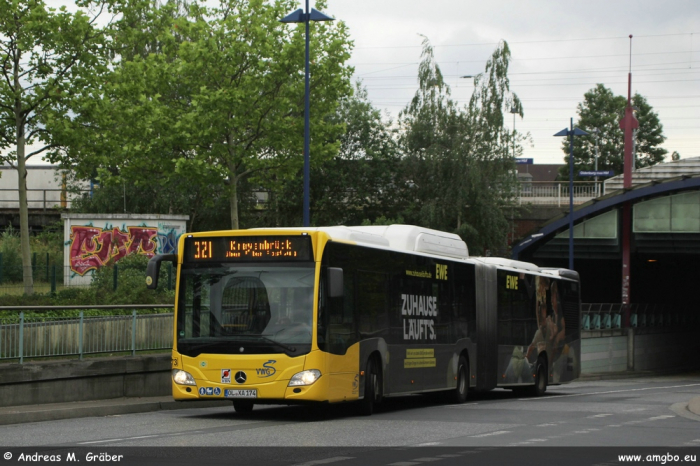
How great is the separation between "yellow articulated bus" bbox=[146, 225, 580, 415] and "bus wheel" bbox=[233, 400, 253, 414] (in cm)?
2

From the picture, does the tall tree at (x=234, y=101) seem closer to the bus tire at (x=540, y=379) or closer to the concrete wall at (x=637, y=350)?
the bus tire at (x=540, y=379)

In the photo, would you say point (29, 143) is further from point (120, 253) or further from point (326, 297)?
point (326, 297)

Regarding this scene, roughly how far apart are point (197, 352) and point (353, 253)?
2922 mm

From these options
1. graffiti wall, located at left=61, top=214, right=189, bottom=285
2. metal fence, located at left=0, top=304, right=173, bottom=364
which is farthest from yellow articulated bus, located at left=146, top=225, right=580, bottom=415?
graffiti wall, located at left=61, top=214, right=189, bottom=285

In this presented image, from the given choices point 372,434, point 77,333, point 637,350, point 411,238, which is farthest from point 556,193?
point 372,434

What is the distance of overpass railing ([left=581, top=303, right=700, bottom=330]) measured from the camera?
2130 inches

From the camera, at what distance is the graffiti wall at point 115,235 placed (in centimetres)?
3634

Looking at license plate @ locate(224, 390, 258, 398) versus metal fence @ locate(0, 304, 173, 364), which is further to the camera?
metal fence @ locate(0, 304, 173, 364)

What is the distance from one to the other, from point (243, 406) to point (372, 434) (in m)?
4.45

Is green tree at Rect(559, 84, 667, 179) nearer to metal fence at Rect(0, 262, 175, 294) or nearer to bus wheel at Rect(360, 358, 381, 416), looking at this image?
metal fence at Rect(0, 262, 175, 294)

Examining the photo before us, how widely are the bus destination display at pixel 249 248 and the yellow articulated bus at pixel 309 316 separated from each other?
0.02 metres

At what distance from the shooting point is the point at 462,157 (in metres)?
54.2
